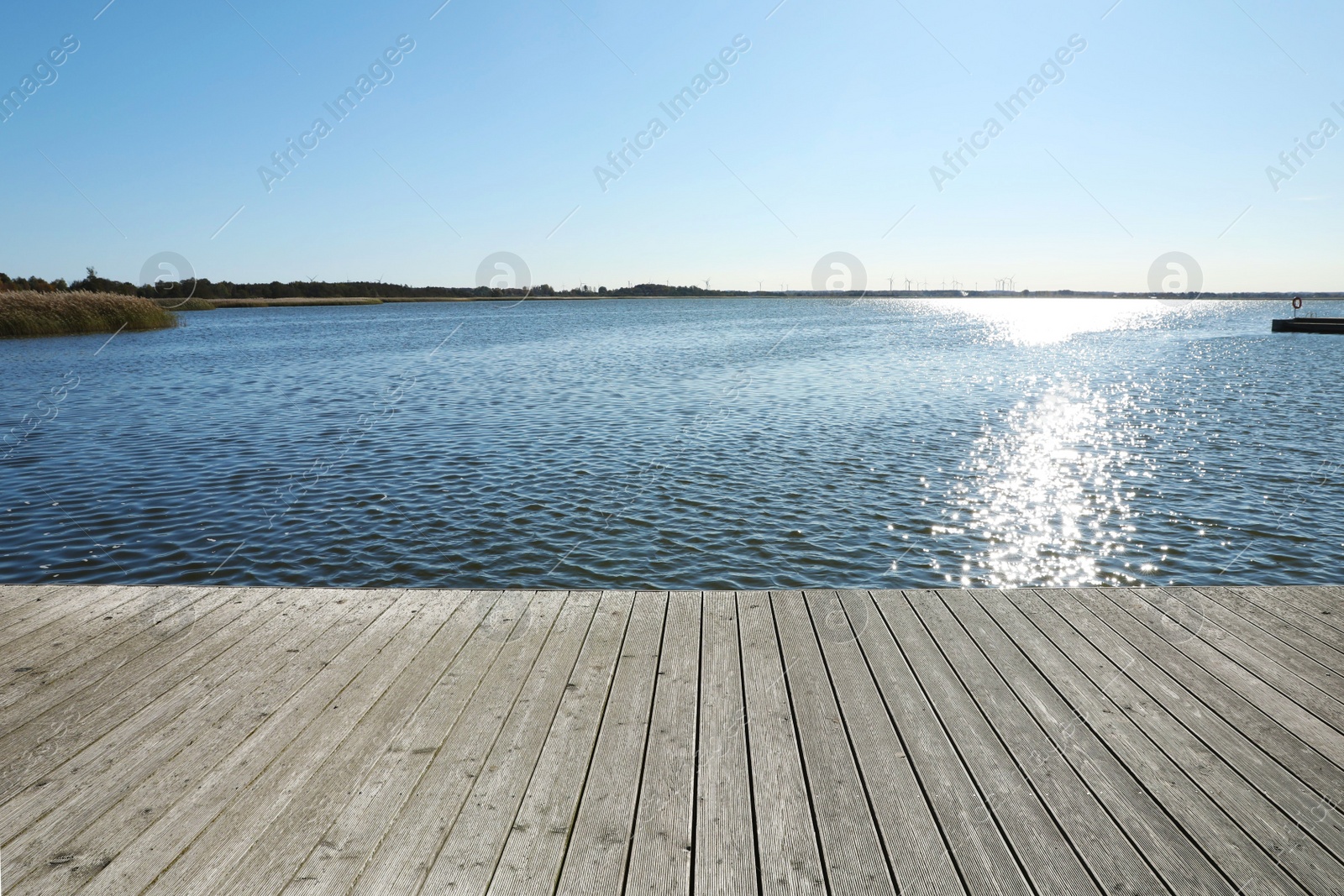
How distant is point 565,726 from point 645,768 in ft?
1.47

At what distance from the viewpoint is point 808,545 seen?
777 centimetres

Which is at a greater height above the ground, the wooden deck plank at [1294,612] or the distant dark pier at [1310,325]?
the wooden deck plank at [1294,612]

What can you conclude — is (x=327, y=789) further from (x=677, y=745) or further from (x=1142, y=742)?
(x=1142, y=742)

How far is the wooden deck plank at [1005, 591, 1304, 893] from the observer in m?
2.36

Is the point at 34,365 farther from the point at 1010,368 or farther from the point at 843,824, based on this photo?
the point at 1010,368

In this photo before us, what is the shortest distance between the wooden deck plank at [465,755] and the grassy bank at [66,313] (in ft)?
144

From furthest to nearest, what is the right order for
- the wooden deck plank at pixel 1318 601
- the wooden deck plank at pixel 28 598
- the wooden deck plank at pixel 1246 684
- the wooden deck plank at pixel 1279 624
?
1. the wooden deck plank at pixel 28 598
2. the wooden deck plank at pixel 1318 601
3. the wooden deck plank at pixel 1279 624
4. the wooden deck plank at pixel 1246 684

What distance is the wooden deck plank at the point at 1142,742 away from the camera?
236 centimetres

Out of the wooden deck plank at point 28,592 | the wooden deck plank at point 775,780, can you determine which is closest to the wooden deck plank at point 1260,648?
the wooden deck plank at point 775,780

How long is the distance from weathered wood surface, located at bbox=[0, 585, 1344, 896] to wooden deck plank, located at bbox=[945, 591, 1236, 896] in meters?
0.01

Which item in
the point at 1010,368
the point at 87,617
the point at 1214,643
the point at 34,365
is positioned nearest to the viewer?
the point at 1214,643

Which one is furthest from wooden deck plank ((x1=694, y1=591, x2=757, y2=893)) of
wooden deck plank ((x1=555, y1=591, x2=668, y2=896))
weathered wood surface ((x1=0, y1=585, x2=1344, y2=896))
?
wooden deck plank ((x1=555, y1=591, x2=668, y2=896))

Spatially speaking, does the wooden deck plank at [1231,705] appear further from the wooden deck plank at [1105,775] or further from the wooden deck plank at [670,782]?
the wooden deck plank at [670,782]

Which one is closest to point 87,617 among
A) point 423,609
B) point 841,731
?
point 423,609
